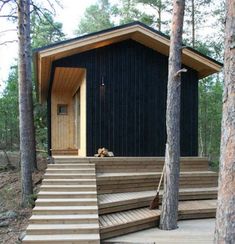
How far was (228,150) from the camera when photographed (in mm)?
3680

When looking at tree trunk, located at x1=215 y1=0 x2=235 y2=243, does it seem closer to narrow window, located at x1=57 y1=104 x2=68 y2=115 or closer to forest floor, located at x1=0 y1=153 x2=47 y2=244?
forest floor, located at x1=0 y1=153 x2=47 y2=244

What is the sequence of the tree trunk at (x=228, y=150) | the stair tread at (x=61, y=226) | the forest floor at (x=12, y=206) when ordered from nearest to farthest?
1. the tree trunk at (x=228, y=150)
2. the stair tread at (x=61, y=226)
3. the forest floor at (x=12, y=206)

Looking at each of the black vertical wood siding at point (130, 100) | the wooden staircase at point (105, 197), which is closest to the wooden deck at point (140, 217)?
the wooden staircase at point (105, 197)

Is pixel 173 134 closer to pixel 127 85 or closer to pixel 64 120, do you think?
pixel 127 85

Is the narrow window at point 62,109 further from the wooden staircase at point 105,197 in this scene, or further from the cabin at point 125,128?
the wooden staircase at point 105,197

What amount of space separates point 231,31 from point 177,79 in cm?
328

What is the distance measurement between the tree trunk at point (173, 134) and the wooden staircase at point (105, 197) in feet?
1.21

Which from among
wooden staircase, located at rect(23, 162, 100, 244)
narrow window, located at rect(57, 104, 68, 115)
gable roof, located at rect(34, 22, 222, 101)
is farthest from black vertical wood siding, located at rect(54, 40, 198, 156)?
narrow window, located at rect(57, 104, 68, 115)

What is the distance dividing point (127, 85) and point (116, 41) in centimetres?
120

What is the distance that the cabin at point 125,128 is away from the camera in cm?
741

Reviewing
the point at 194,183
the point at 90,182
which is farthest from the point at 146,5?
the point at 90,182

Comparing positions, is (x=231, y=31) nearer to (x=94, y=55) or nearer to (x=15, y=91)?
(x=94, y=55)

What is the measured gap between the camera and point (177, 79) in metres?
7.01

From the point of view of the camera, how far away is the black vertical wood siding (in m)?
9.45
